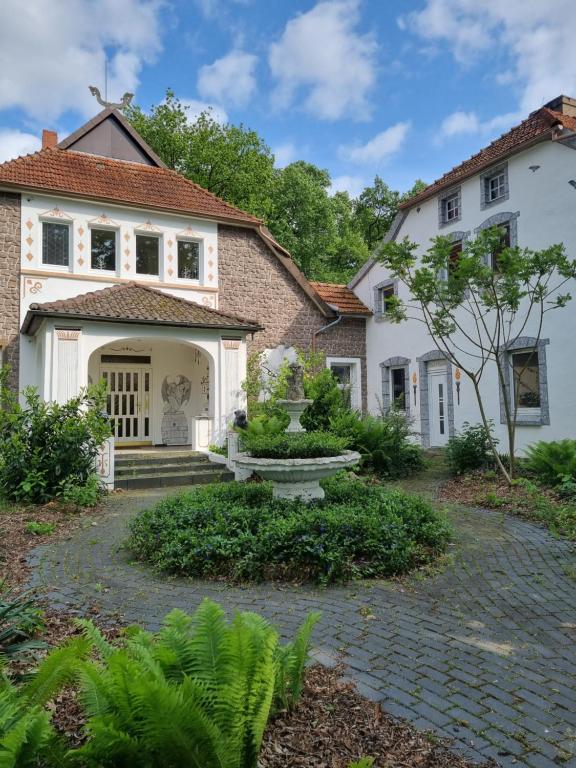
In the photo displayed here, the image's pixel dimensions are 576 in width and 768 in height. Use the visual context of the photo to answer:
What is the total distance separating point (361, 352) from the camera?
18.6 meters

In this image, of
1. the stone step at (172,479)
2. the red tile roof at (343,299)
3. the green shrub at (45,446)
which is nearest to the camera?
the green shrub at (45,446)

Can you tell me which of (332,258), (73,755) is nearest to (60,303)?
(73,755)

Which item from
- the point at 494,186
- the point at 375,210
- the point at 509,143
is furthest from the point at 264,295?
the point at 375,210

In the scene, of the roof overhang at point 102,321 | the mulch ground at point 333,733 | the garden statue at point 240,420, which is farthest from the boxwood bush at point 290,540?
the roof overhang at point 102,321

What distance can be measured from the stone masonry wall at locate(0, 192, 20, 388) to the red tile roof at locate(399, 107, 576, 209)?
11420 millimetres

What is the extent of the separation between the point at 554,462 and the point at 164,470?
25.5 ft

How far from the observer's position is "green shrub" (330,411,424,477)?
11.6 metres

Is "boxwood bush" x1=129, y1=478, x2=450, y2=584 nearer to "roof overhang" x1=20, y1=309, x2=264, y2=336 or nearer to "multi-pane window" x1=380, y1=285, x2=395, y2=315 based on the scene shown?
"roof overhang" x1=20, y1=309, x2=264, y2=336

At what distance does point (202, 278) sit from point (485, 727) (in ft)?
46.8

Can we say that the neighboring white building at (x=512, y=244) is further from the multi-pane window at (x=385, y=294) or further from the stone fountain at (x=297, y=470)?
the stone fountain at (x=297, y=470)

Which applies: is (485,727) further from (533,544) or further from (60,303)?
(60,303)

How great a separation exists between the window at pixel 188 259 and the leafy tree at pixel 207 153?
10822 mm

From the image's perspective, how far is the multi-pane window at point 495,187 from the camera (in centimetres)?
1386

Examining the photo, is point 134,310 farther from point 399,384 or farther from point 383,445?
point 399,384
